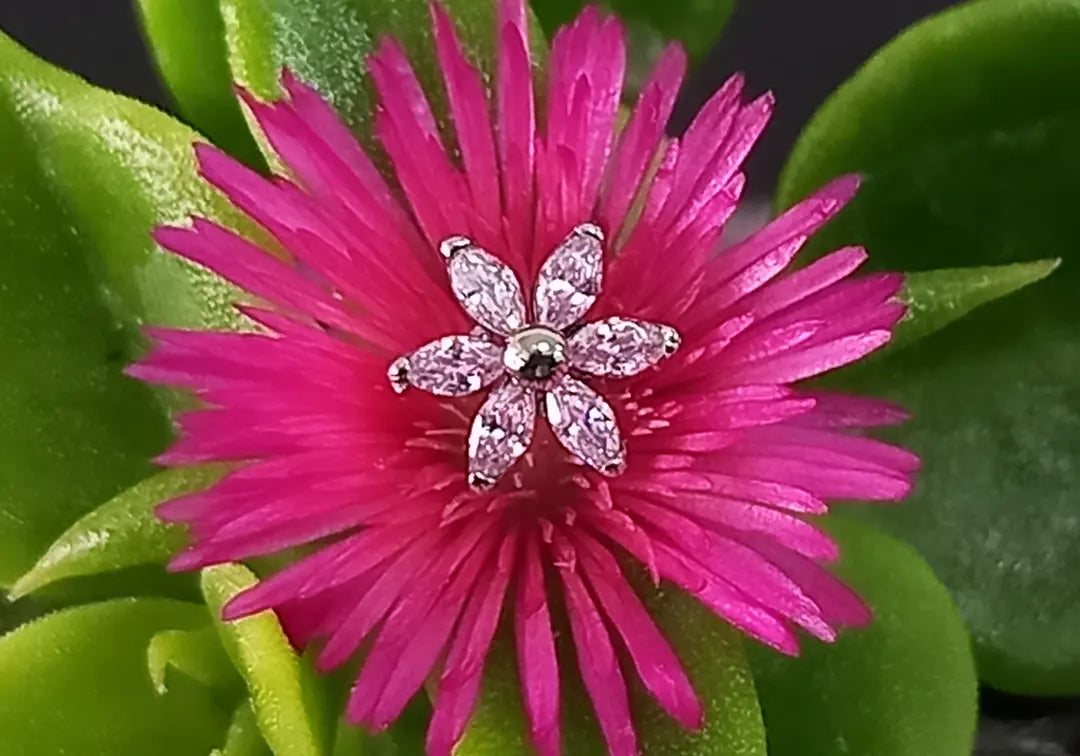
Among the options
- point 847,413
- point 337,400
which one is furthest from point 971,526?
point 337,400

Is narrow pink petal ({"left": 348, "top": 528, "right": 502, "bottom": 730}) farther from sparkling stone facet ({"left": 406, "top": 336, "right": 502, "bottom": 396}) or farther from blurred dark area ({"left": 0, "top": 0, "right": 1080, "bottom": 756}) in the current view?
blurred dark area ({"left": 0, "top": 0, "right": 1080, "bottom": 756})

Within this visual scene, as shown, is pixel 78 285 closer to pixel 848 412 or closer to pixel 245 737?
pixel 245 737

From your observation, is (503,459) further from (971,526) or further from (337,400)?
(971,526)

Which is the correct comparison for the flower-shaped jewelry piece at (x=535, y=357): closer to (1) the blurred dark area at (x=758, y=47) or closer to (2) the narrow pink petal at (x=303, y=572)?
(2) the narrow pink petal at (x=303, y=572)

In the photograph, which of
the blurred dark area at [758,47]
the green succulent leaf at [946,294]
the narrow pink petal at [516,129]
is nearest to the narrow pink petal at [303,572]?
the narrow pink petal at [516,129]

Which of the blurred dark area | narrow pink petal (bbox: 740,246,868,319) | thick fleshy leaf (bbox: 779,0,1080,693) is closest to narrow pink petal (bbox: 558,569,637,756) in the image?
narrow pink petal (bbox: 740,246,868,319)

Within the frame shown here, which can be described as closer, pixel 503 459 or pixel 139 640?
pixel 503 459
